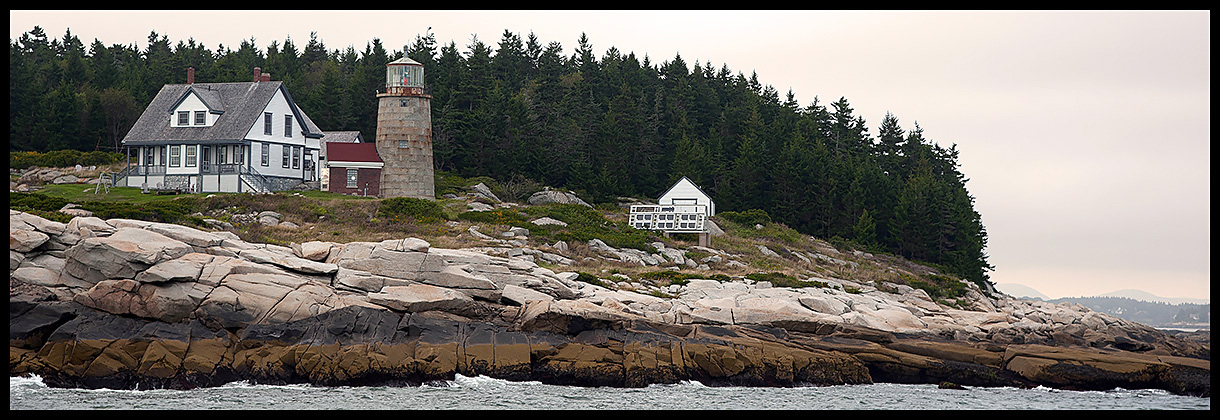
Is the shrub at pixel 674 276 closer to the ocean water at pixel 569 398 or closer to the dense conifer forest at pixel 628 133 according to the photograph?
the ocean water at pixel 569 398

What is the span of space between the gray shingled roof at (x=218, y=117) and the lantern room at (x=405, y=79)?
227 inches

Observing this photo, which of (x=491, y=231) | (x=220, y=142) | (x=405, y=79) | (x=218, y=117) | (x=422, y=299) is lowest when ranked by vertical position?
(x=422, y=299)

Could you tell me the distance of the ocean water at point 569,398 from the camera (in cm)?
2328

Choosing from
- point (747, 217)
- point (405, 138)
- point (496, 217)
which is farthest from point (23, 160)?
point (747, 217)

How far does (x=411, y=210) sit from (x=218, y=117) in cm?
Answer: 1463

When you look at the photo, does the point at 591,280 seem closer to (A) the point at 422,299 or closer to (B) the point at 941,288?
(A) the point at 422,299

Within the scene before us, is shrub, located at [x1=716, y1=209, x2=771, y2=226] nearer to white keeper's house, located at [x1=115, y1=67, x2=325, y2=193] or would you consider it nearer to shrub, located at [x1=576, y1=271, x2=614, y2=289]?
white keeper's house, located at [x1=115, y1=67, x2=325, y2=193]

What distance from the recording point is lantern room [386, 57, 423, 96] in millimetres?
54938

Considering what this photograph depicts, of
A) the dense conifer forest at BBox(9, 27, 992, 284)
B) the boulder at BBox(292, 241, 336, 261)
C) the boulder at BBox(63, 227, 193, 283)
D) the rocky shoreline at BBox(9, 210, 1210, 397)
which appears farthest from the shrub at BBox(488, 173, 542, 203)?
the boulder at BBox(63, 227, 193, 283)

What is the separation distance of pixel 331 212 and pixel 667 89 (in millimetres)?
41416

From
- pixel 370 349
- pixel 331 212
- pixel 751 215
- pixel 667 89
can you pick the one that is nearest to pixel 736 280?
pixel 370 349

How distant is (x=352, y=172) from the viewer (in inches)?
2136

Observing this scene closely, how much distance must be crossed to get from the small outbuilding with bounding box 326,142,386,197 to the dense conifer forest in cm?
1096

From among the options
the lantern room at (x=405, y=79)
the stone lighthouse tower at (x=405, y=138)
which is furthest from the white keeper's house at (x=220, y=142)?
the lantern room at (x=405, y=79)
